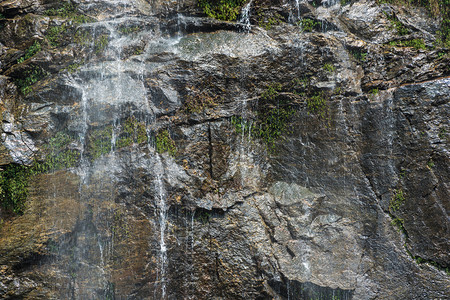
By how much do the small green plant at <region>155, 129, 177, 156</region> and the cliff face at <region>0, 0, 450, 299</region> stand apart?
0.03 meters

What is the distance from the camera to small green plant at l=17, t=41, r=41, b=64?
709 cm

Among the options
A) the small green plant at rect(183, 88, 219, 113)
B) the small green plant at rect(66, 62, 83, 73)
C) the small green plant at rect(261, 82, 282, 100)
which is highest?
the small green plant at rect(66, 62, 83, 73)

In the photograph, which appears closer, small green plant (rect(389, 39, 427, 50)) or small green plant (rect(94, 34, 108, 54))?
small green plant (rect(389, 39, 427, 50))

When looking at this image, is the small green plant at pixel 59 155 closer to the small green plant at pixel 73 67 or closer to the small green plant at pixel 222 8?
the small green plant at pixel 73 67

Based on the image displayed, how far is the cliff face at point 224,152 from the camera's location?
5855 mm

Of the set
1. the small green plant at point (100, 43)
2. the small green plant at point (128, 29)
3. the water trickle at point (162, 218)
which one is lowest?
the water trickle at point (162, 218)

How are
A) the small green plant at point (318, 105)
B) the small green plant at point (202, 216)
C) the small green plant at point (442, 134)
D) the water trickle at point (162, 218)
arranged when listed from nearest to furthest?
the small green plant at point (442, 134) < the water trickle at point (162, 218) < the small green plant at point (202, 216) < the small green plant at point (318, 105)

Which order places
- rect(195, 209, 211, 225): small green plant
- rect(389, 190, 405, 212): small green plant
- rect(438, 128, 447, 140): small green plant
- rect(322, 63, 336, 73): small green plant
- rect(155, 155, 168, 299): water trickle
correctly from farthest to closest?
rect(322, 63, 336, 73): small green plant, rect(195, 209, 211, 225): small green plant, rect(155, 155, 168, 299): water trickle, rect(389, 190, 405, 212): small green plant, rect(438, 128, 447, 140): small green plant

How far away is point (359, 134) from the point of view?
6.24 m

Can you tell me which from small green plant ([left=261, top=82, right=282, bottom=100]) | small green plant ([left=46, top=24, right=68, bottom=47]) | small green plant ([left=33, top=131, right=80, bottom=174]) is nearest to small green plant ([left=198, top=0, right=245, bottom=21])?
small green plant ([left=261, top=82, right=282, bottom=100])

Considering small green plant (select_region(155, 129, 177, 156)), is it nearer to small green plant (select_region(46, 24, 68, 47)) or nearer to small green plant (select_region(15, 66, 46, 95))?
small green plant (select_region(15, 66, 46, 95))

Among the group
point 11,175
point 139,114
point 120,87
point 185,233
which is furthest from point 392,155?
point 11,175

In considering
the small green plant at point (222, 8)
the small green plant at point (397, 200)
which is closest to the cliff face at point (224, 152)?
the small green plant at point (397, 200)

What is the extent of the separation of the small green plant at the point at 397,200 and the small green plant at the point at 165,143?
13.9 feet
